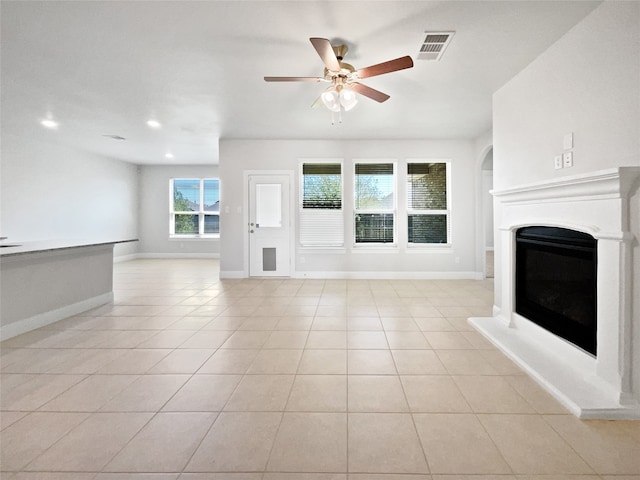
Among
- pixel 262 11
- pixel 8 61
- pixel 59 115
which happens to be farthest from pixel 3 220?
pixel 262 11

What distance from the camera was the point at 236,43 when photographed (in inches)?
102

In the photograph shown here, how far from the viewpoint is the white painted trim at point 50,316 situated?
2826mm

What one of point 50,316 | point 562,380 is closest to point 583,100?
point 562,380

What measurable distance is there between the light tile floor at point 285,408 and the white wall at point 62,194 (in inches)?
106

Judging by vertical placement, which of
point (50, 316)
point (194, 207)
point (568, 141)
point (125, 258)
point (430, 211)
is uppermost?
point (194, 207)

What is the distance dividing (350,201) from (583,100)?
3840mm

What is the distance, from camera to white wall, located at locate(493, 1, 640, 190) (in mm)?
1796

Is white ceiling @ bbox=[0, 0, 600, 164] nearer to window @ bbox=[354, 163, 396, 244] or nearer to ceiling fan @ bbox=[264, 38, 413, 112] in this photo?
ceiling fan @ bbox=[264, 38, 413, 112]

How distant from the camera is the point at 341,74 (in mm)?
2594

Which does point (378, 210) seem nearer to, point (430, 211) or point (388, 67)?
point (430, 211)

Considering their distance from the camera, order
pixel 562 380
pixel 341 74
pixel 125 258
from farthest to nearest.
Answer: pixel 125 258 < pixel 341 74 < pixel 562 380

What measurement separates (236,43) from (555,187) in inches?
114

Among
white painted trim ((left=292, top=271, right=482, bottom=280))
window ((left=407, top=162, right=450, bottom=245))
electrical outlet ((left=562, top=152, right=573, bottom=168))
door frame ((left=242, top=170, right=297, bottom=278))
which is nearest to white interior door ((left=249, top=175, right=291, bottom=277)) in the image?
door frame ((left=242, top=170, right=297, bottom=278))

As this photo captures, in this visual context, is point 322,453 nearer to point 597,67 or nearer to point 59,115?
point 597,67
